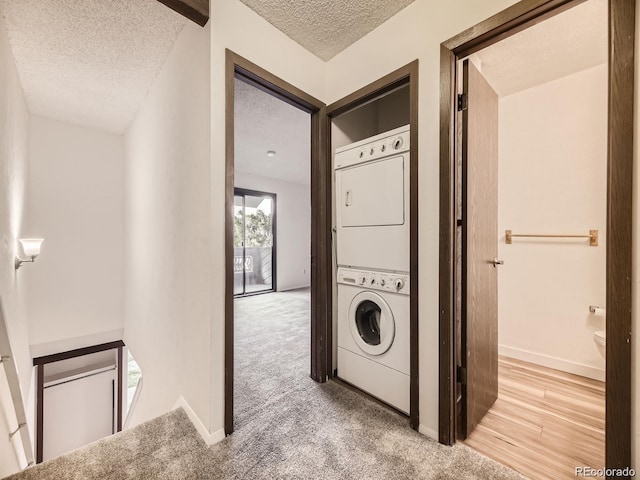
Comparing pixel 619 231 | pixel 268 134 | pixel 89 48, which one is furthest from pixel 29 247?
pixel 619 231

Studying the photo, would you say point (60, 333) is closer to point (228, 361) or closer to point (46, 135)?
point (46, 135)

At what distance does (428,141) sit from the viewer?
1.60m

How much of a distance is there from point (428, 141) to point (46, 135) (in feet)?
15.2

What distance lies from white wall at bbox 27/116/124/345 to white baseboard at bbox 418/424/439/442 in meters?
4.35

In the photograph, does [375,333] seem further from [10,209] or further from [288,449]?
[10,209]

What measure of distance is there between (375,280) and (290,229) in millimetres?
4910

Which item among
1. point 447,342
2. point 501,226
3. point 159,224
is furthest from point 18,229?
point 501,226

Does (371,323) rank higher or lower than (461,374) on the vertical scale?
higher

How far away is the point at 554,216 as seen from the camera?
2.48m

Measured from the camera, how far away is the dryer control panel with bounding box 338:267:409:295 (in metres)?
1.75

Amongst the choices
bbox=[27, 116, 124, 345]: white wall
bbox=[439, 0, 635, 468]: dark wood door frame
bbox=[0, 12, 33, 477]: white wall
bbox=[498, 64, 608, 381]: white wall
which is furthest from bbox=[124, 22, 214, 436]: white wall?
bbox=[498, 64, 608, 381]: white wall

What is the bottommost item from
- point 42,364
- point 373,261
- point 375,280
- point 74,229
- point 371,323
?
point 42,364

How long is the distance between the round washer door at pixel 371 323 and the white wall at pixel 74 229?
385 centimetres

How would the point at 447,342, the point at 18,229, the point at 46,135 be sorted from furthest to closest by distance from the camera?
the point at 46,135, the point at 18,229, the point at 447,342
